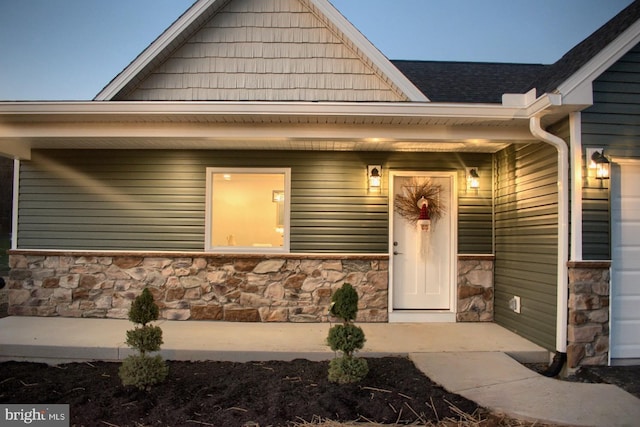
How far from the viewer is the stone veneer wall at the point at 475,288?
590cm

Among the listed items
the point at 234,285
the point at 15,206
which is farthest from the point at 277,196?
the point at 15,206

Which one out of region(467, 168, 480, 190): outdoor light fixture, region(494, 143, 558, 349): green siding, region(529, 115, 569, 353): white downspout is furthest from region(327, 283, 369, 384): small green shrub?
region(467, 168, 480, 190): outdoor light fixture

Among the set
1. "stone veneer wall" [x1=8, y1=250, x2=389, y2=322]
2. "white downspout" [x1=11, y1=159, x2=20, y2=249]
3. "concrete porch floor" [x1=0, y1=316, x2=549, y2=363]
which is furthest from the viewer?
"white downspout" [x1=11, y1=159, x2=20, y2=249]

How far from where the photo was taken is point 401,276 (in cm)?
602

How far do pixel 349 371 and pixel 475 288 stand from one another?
299 cm

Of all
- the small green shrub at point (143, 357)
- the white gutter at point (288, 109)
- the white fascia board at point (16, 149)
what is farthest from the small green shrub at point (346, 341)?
the white fascia board at point (16, 149)

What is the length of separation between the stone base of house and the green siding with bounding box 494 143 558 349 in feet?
1.31

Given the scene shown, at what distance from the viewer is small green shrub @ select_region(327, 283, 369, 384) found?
3.55 m

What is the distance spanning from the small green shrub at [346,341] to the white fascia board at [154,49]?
13.9 feet

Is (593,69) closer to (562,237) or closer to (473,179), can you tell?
(562,237)

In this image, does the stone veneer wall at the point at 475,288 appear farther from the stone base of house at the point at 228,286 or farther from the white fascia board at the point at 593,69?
the white fascia board at the point at 593,69

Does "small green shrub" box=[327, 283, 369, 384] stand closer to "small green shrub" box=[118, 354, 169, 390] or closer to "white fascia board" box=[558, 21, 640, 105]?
"small green shrub" box=[118, 354, 169, 390]

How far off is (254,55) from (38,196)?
11.4ft

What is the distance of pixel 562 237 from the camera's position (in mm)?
4301
